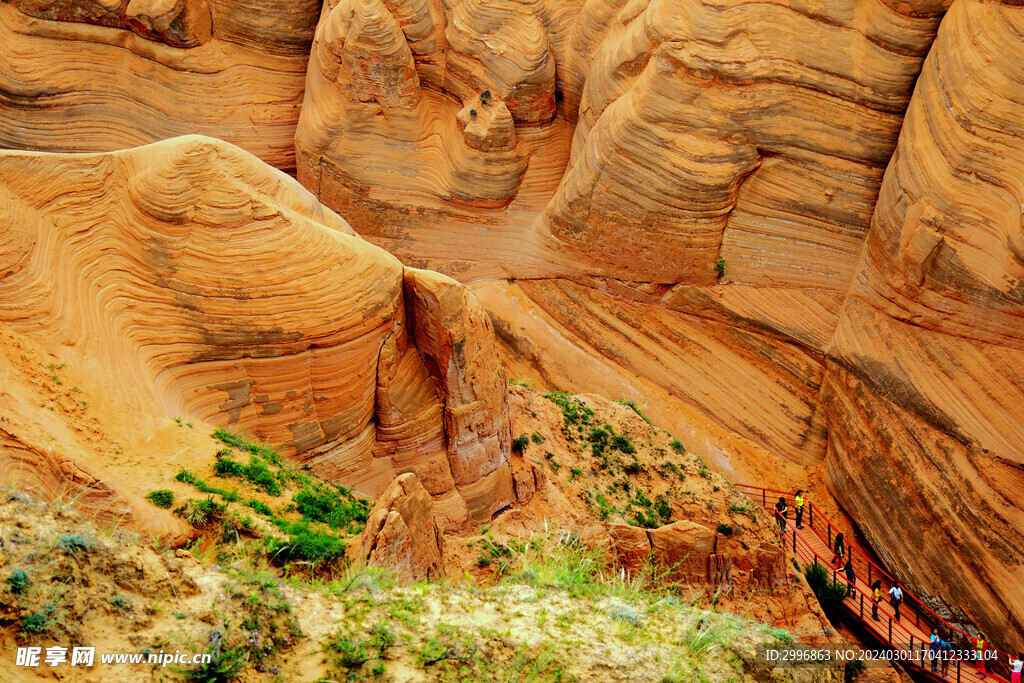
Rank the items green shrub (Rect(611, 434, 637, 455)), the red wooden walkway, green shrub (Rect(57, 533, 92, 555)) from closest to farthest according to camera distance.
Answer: green shrub (Rect(57, 533, 92, 555)) < the red wooden walkway < green shrub (Rect(611, 434, 637, 455))

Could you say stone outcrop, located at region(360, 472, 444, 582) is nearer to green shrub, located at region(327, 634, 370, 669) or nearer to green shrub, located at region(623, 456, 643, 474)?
green shrub, located at region(327, 634, 370, 669)

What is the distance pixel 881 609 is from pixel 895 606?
0.55m

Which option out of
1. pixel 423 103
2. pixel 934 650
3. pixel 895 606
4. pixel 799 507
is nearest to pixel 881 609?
pixel 895 606

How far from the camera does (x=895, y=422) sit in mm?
24797

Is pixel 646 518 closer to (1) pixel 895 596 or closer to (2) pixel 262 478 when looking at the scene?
(1) pixel 895 596

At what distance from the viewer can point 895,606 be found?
23.0m

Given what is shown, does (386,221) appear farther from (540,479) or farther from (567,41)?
(540,479)

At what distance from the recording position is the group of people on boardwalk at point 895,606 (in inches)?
811

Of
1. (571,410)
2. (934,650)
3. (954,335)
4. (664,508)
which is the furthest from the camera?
(571,410)

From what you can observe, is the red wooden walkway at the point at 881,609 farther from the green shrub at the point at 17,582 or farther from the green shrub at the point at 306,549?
the green shrub at the point at 17,582

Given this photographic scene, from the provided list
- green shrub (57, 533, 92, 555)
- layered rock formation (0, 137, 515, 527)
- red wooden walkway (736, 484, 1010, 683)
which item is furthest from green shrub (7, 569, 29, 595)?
red wooden walkway (736, 484, 1010, 683)

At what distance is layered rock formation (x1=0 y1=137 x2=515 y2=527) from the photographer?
16266 mm

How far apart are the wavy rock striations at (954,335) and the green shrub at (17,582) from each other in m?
19.5

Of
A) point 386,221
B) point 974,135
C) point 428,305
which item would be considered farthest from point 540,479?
point 386,221
